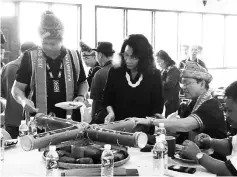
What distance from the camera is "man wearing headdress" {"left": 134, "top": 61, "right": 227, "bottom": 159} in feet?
7.16

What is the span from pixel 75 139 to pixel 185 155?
0.58m

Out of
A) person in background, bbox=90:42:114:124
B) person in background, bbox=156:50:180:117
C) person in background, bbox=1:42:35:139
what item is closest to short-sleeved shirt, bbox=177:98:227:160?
person in background, bbox=90:42:114:124

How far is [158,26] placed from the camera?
8.88m

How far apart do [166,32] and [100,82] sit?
19.8 ft

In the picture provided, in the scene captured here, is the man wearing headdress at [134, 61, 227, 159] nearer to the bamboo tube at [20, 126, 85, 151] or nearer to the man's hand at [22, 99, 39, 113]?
the bamboo tube at [20, 126, 85, 151]

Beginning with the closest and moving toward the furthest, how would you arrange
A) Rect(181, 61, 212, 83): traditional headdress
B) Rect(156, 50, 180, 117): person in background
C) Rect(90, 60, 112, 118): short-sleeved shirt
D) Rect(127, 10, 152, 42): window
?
Rect(181, 61, 212, 83): traditional headdress < Rect(90, 60, 112, 118): short-sleeved shirt < Rect(156, 50, 180, 117): person in background < Rect(127, 10, 152, 42): window

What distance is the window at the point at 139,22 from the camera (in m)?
8.46

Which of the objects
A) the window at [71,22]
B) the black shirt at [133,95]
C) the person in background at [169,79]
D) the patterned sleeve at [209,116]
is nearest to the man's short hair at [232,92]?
the patterned sleeve at [209,116]

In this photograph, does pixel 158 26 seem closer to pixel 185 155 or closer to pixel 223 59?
pixel 223 59

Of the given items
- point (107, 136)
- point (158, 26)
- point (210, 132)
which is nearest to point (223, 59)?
point (158, 26)

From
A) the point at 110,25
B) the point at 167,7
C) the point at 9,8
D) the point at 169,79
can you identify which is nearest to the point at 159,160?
the point at 169,79

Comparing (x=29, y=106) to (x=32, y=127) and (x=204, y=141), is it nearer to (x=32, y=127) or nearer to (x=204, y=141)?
(x=32, y=127)

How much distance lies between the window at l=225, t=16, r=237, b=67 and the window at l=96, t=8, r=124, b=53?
3464 millimetres

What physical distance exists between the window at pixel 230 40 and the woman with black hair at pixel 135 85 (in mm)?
8021
